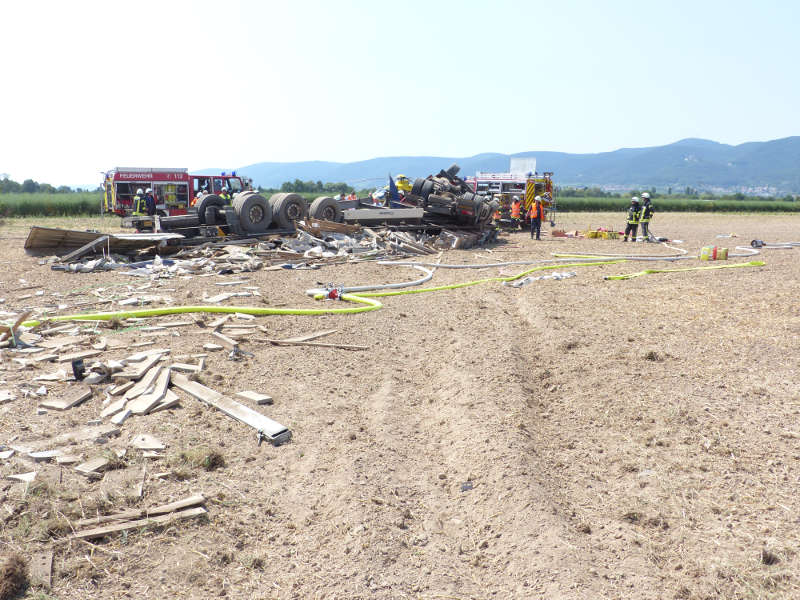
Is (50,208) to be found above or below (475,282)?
above

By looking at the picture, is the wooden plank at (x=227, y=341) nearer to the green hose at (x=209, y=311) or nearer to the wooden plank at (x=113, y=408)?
the green hose at (x=209, y=311)

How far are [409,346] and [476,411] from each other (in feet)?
7.54

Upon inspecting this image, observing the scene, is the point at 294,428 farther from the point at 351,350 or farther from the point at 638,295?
the point at 638,295

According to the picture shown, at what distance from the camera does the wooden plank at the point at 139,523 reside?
3.27m

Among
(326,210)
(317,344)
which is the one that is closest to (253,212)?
(326,210)

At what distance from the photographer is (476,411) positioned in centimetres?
497

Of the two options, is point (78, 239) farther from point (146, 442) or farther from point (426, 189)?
point (146, 442)

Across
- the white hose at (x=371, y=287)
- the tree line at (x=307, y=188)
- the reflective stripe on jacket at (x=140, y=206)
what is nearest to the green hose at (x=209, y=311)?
the white hose at (x=371, y=287)

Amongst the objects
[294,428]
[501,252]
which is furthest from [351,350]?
[501,252]

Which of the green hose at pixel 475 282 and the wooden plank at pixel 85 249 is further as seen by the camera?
the wooden plank at pixel 85 249

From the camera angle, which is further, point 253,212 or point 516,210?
point 516,210

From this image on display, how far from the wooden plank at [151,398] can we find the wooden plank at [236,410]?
0.12 metres

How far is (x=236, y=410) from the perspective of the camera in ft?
16.1

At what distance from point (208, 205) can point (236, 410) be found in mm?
11707
